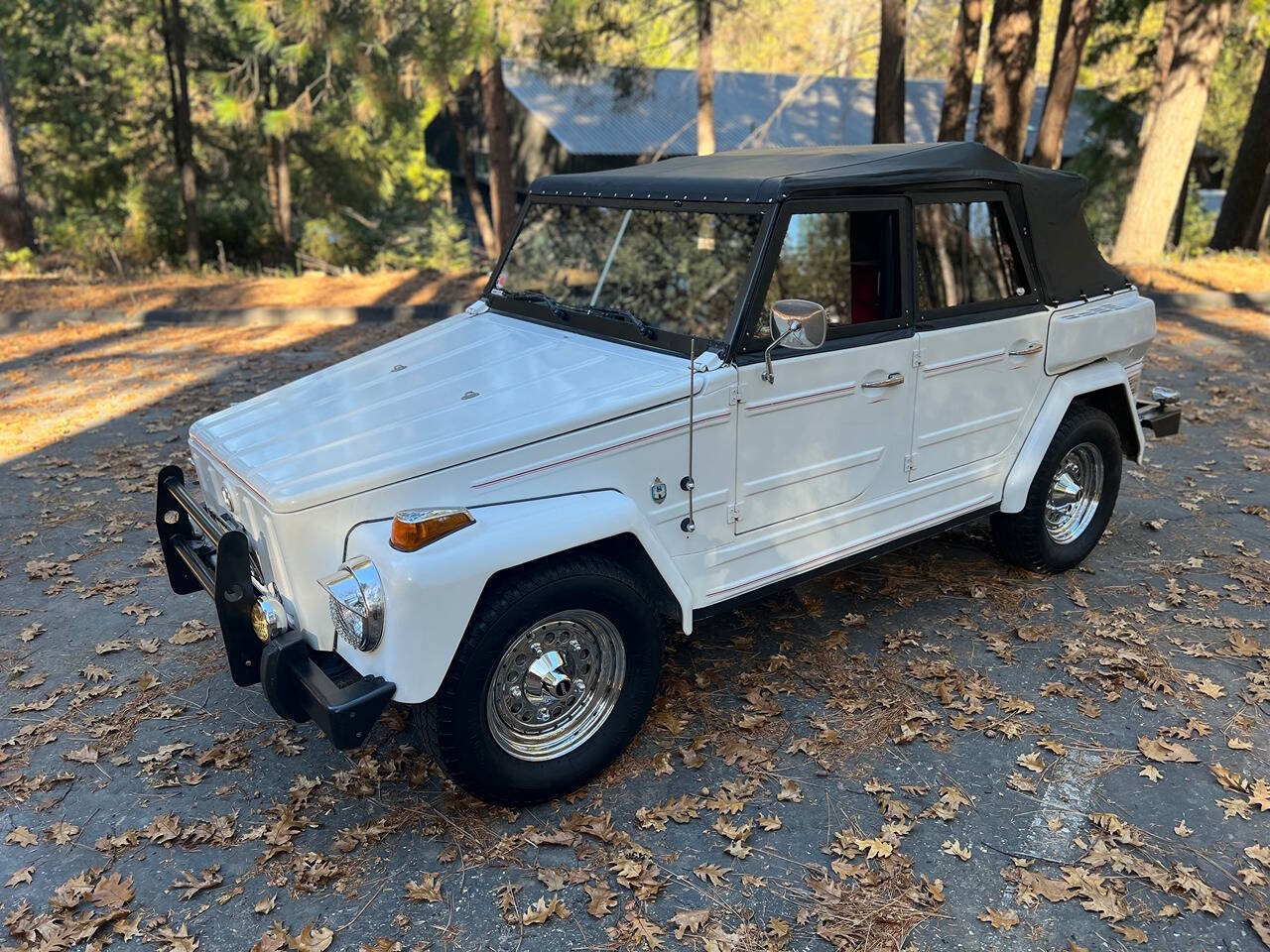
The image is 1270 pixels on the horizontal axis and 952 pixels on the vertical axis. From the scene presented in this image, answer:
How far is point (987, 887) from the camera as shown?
3.22 metres

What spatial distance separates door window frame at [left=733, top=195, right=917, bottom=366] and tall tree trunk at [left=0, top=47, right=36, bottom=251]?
16.1 meters

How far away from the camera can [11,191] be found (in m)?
15.8

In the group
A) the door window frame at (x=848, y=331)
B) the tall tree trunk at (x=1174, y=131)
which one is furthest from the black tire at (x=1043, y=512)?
the tall tree trunk at (x=1174, y=131)

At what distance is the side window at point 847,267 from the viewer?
4031 millimetres

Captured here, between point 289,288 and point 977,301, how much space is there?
11934 mm

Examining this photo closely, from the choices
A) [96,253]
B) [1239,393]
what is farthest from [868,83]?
[1239,393]

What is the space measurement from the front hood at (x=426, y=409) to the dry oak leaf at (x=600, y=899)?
150 centimetres

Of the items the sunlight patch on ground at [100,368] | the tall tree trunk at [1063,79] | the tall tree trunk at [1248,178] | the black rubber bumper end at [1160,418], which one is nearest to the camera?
the black rubber bumper end at [1160,418]

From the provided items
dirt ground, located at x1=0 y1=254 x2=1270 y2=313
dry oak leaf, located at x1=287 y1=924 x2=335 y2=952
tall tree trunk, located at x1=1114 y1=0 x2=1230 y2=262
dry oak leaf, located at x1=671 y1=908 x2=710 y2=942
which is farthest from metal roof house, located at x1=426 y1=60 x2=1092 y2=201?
dry oak leaf, located at x1=287 y1=924 x2=335 y2=952

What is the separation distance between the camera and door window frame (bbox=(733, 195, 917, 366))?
3.81m

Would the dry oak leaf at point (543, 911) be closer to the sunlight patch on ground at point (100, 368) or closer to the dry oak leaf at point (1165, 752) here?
the dry oak leaf at point (1165, 752)

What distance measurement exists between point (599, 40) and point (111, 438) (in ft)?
33.0

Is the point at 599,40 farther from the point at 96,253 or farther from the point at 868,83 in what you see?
the point at 868,83

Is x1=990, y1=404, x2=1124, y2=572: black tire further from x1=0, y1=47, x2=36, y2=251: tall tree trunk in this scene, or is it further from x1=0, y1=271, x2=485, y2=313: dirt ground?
x1=0, y1=47, x2=36, y2=251: tall tree trunk
